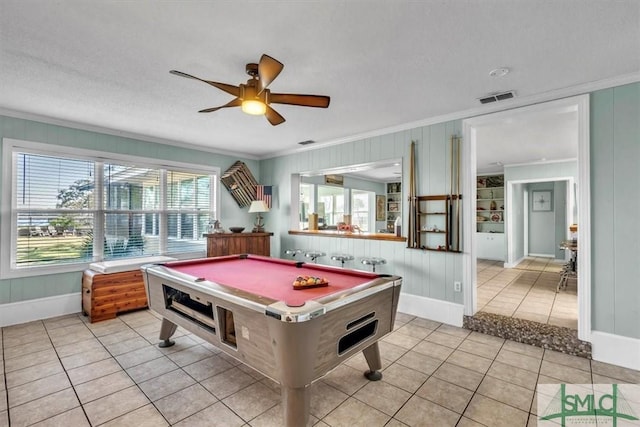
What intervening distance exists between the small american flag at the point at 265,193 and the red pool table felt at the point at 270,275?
2.44 metres

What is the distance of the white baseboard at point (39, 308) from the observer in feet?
11.4

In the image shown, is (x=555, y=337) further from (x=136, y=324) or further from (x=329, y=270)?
(x=136, y=324)

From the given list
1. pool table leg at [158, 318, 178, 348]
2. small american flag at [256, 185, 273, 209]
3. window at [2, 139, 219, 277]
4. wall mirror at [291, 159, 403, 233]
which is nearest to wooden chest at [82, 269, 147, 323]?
window at [2, 139, 219, 277]

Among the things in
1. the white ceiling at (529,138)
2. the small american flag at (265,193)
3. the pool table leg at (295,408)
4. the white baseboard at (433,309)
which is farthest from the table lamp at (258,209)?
the pool table leg at (295,408)

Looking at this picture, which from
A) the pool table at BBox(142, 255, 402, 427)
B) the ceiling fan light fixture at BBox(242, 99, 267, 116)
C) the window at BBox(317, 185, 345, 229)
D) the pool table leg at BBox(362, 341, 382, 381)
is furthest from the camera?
the window at BBox(317, 185, 345, 229)

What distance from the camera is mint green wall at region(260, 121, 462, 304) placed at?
3648mm

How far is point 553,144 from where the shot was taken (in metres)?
5.06

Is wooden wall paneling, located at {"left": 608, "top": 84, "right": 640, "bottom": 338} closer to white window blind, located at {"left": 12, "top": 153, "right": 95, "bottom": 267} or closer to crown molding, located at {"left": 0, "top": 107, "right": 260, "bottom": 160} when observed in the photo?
crown molding, located at {"left": 0, "top": 107, "right": 260, "bottom": 160}

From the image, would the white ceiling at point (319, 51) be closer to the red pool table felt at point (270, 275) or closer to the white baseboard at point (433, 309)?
the red pool table felt at point (270, 275)

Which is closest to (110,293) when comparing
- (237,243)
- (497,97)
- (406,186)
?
(237,243)

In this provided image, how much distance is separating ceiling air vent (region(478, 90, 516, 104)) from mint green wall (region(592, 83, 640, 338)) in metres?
0.67

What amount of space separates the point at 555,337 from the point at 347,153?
3.40 metres

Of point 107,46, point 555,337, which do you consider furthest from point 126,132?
point 555,337

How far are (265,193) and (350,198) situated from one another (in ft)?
11.1
